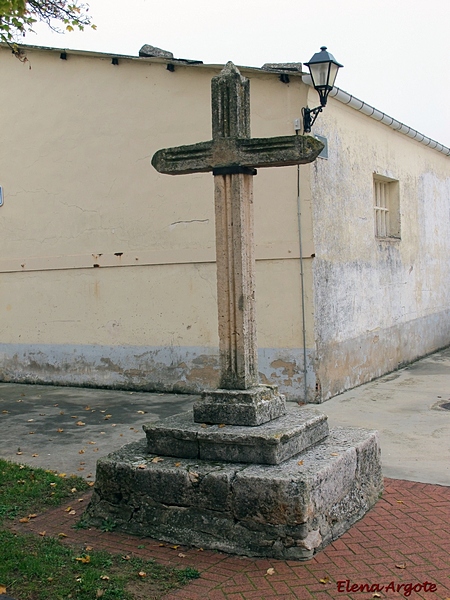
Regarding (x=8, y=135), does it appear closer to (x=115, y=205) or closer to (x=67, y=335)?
(x=115, y=205)

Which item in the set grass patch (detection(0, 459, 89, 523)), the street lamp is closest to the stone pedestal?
grass patch (detection(0, 459, 89, 523))

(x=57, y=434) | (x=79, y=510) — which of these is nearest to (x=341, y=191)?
(x=57, y=434)

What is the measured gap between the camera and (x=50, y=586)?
3943 mm

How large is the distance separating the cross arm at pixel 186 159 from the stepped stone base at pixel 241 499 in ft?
6.98

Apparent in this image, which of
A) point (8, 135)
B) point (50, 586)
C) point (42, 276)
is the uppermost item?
point (8, 135)

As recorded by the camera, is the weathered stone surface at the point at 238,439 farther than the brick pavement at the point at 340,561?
Yes

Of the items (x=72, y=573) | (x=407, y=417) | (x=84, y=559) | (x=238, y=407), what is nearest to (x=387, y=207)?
(x=407, y=417)

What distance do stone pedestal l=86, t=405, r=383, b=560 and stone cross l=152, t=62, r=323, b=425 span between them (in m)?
0.28

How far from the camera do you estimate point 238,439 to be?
4.61m

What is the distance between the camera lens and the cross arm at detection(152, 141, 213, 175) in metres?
5.04

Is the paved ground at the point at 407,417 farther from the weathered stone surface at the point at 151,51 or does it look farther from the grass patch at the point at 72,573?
the weathered stone surface at the point at 151,51

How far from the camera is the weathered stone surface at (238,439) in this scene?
14.9 ft

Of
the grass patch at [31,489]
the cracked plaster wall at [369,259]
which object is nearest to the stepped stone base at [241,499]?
the grass patch at [31,489]

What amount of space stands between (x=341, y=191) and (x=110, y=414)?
14.5 ft
